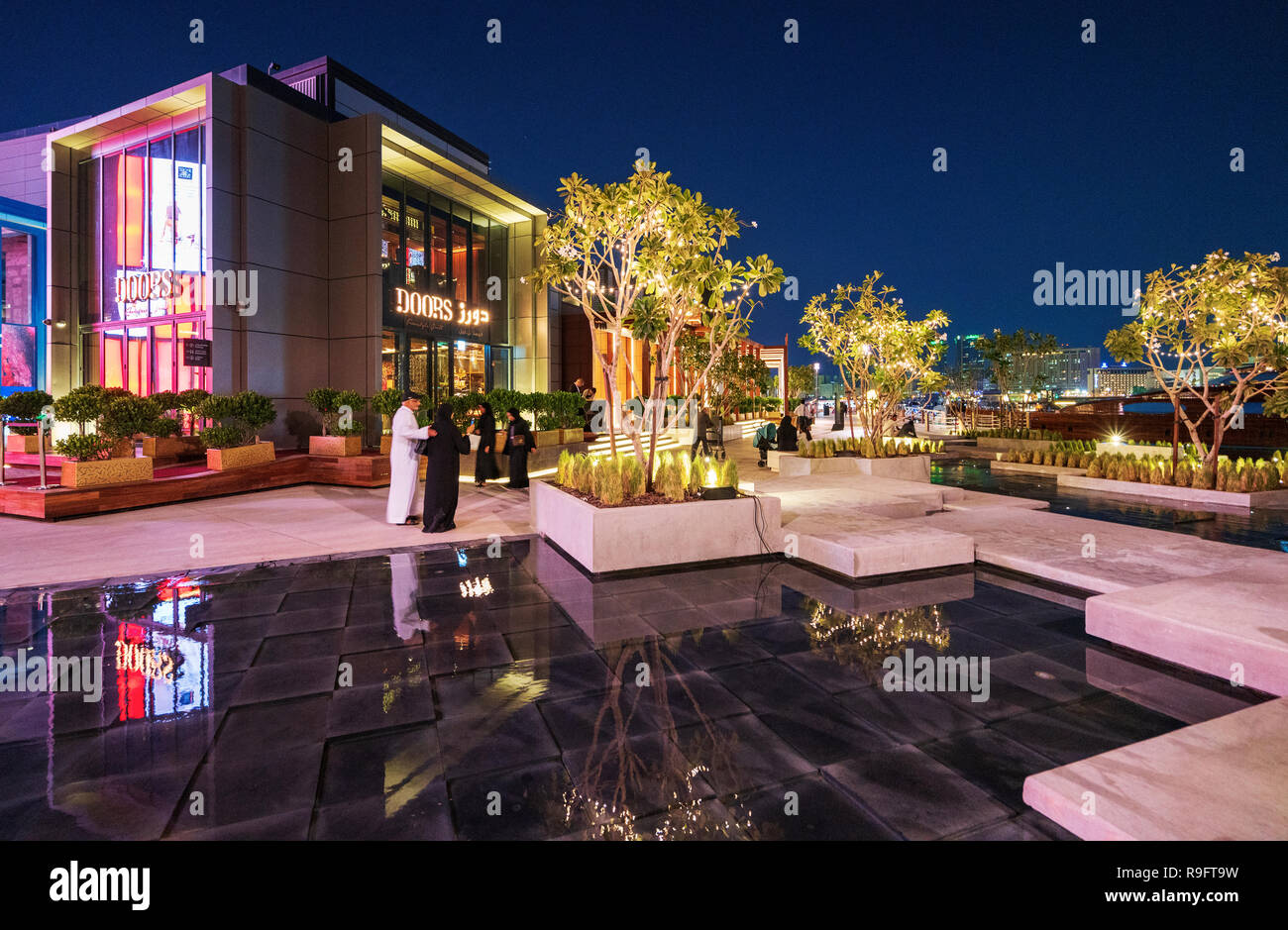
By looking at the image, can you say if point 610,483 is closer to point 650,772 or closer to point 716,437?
point 650,772

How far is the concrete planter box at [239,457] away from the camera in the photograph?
444 inches

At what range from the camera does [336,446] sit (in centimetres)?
1285

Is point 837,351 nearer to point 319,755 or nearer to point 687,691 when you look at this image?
point 687,691

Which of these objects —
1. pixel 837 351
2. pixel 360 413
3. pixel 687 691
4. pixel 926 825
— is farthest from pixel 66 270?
pixel 926 825

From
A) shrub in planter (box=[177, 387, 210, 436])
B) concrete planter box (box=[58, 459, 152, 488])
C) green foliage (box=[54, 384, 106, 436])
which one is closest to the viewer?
concrete planter box (box=[58, 459, 152, 488])

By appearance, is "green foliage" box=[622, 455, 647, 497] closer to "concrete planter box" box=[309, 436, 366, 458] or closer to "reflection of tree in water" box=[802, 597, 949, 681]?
"reflection of tree in water" box=[802, 597, 949, 681]

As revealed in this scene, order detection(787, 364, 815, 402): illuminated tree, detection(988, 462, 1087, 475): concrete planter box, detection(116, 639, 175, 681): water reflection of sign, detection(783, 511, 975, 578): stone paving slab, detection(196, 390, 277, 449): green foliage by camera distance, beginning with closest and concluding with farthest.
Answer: detection(116, 639, 175, 681): water reflection of sign < detection(783, 511, 975, 578): stone paving slab < detection(196, 390, 277, 449): green foliage < detection(988, 462, 1087, 475): concrete planter box < detection(787, 364, 815, 402): illuminated tree

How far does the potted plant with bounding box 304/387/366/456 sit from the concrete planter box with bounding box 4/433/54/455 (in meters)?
6.62

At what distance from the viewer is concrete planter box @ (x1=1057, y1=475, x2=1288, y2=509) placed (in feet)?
34.6

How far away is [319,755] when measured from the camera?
2.92 m

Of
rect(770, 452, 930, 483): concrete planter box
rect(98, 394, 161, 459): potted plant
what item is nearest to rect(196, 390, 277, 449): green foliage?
rect(98, 394, 161, 459): potted plant

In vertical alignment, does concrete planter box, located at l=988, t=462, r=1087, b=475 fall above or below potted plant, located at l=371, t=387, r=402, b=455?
below

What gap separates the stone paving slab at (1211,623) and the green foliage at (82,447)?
12.6m
